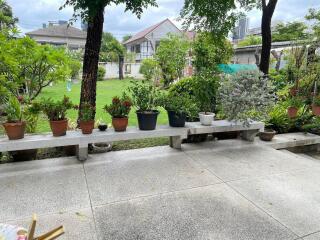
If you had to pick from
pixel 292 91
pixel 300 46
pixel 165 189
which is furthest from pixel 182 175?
pixel 300 46

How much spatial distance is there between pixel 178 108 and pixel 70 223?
2385mm

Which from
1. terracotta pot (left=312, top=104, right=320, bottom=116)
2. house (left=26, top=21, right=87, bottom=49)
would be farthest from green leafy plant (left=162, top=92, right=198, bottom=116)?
house (left=26, top=21, right=87, bottom=49)

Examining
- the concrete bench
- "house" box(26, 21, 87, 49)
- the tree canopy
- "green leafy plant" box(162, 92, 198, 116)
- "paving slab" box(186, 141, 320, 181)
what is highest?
"house" box(26, 21, 87, 49)

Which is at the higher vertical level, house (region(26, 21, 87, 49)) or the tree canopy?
house (region(26, 21, 87, 49))

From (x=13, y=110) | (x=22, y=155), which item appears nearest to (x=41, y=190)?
(x=22, y=155)

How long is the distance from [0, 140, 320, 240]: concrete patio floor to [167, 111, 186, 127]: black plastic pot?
49cm

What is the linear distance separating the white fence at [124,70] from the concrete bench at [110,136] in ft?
52.8

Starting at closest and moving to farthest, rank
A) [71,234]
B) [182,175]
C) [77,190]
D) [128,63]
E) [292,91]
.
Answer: [71,234] → [77,190] → [182,175] → [292,91] → [128,63]

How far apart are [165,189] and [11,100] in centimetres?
248

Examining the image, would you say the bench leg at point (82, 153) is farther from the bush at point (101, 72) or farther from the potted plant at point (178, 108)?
the bush at point (101, 72)

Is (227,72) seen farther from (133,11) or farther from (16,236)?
(16,236)

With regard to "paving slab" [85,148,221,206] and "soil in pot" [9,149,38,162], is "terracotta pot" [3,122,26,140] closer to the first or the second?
"soil in pot" [9,149,38,162]

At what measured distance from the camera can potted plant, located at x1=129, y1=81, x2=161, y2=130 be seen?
3908mm

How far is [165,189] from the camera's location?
2936 millimetres
